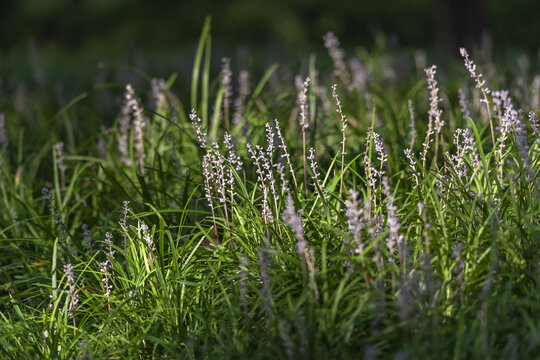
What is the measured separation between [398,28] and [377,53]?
13.7 meters

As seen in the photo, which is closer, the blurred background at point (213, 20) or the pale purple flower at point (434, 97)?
the pale purple flower at point (434, 97)

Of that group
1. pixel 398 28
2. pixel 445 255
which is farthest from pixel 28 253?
pixel 398 28

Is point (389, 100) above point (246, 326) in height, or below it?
above

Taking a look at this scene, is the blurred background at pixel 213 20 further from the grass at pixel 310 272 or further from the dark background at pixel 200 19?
the grass at pixel 310 272

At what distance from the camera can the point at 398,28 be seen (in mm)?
20656

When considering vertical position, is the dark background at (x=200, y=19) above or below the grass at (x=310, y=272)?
above

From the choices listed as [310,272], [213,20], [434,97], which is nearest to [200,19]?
[213,20]

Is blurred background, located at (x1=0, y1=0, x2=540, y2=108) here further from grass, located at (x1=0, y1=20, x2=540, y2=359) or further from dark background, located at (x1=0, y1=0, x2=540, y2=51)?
grass, located at (x1=0, y1=20, x2=540, y2=359)

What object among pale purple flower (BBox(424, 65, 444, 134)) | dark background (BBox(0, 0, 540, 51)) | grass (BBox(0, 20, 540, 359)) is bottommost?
grass (BBox(0, 20, 540, 359))

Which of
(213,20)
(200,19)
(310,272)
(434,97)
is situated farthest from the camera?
(213,20)

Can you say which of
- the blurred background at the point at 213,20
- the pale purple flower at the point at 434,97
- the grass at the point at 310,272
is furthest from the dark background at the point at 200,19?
the grass at the point at 310,272

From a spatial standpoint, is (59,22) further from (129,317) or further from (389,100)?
(129,317)

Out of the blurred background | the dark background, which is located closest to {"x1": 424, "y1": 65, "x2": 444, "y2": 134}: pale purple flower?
the blurred background

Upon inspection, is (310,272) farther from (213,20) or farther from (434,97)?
(213,20)
